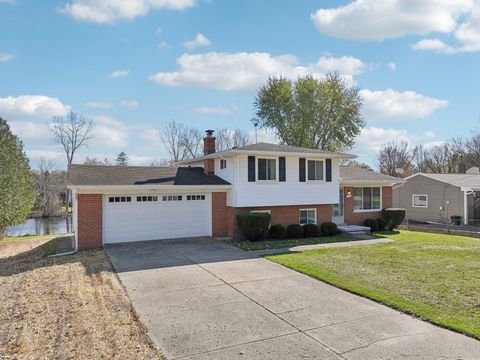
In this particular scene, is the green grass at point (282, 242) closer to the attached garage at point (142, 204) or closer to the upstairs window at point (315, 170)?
the attached garage at point (142, 204)

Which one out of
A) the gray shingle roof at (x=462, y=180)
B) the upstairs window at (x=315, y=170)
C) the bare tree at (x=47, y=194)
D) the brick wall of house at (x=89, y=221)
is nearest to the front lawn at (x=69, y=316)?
the brick wall of house at (x=89, y=221)

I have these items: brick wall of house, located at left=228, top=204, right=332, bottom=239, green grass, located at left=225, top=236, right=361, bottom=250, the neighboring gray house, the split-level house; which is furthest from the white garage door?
the neighboring gray house

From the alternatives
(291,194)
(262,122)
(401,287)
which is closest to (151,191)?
(291,194)

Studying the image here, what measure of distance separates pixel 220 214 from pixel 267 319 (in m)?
9.92

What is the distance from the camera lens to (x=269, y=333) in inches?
227

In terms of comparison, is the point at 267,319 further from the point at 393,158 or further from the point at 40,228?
the point at 393,158

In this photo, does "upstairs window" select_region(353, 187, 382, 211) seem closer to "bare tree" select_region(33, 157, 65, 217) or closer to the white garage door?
the white garage door

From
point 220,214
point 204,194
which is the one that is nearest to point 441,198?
point 220,214

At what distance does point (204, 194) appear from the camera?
16.0 metres

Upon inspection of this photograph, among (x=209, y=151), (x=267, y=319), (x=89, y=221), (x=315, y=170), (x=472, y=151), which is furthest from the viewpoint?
(x=472, y=151)

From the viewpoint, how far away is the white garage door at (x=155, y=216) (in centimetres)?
1407

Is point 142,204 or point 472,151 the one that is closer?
point 142,204

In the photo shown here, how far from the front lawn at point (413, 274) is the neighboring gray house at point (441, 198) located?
434 inches

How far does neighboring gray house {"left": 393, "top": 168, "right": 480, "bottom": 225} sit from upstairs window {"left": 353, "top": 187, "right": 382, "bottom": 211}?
303 inches
